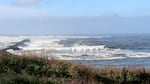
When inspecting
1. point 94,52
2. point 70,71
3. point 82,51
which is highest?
point 70,71

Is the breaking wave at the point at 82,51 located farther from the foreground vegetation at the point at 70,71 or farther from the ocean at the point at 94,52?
the foreground vegetation at the point at 70,71

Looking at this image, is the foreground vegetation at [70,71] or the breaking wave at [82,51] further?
the breaking wave at [82,51]

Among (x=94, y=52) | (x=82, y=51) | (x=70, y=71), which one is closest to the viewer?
(x=70, y=71)

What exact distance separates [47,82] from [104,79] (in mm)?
5760

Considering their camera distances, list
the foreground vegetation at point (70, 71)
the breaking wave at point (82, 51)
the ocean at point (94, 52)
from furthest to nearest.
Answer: the breaking wave at point (82, 51), the ocean at point (94, 52), the foreground vegetation at point (70, 71)

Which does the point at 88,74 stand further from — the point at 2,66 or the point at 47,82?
the point at 47,82

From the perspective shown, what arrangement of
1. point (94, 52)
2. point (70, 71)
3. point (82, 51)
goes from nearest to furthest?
point (70, 71)
point (94, 52)
point (82, 51)

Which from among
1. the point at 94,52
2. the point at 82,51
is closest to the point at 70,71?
the point at 94,52

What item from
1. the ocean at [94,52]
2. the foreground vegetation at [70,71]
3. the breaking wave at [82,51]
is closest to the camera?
the foreground vegetation at [70,71]

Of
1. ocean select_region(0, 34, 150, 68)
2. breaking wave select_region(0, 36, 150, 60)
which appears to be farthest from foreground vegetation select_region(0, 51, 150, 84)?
breaking wave select_region(0, 36, 150, 60)

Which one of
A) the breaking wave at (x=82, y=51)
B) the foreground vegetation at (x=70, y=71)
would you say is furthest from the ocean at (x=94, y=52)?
the foreground vegetation at (x=70, y=71)

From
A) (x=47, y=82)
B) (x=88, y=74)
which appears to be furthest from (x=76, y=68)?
(x=47, y=82)

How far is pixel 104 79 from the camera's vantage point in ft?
64.3

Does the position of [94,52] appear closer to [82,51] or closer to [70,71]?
[82,51]
